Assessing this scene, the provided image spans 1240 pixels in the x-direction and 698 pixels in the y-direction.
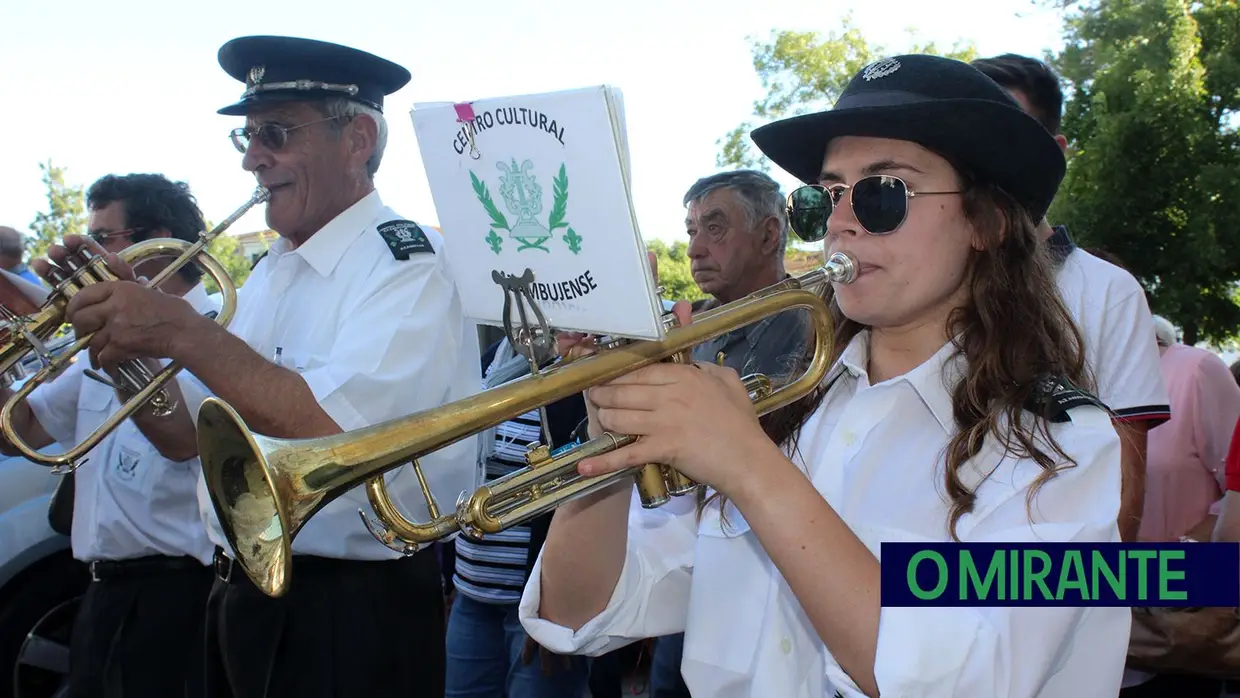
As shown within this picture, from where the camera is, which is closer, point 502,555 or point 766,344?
point 766,344

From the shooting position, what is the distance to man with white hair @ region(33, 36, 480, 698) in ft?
7.82

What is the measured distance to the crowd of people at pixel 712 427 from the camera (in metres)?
1.48

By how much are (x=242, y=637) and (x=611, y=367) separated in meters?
1.64

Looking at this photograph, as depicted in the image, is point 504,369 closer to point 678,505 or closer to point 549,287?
point 678,505

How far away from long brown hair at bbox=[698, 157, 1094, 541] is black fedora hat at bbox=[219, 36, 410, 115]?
1.89 m

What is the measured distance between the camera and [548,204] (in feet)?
4.69

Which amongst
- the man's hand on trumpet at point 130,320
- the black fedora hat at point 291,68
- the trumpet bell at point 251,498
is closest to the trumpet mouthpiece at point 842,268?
the trumpet bell at point 251,498

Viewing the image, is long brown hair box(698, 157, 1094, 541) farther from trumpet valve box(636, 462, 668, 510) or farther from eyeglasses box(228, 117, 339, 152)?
eyeglasses box(228, 117, 339, 152)

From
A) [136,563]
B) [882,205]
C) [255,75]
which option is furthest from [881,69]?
[136,563]

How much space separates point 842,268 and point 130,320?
71.8 inches

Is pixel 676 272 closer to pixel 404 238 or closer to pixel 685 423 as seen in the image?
pixel 404 238

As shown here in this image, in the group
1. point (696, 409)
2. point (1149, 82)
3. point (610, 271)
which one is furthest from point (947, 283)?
point (1149, 82)

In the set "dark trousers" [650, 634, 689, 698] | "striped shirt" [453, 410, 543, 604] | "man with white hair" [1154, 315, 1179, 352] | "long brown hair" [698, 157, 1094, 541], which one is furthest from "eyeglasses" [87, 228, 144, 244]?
"man with white hair" [1154, 315, 1179, 352]

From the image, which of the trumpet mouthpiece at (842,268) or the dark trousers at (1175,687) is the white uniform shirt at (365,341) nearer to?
the trumpet mouthpiece at (842,268)
